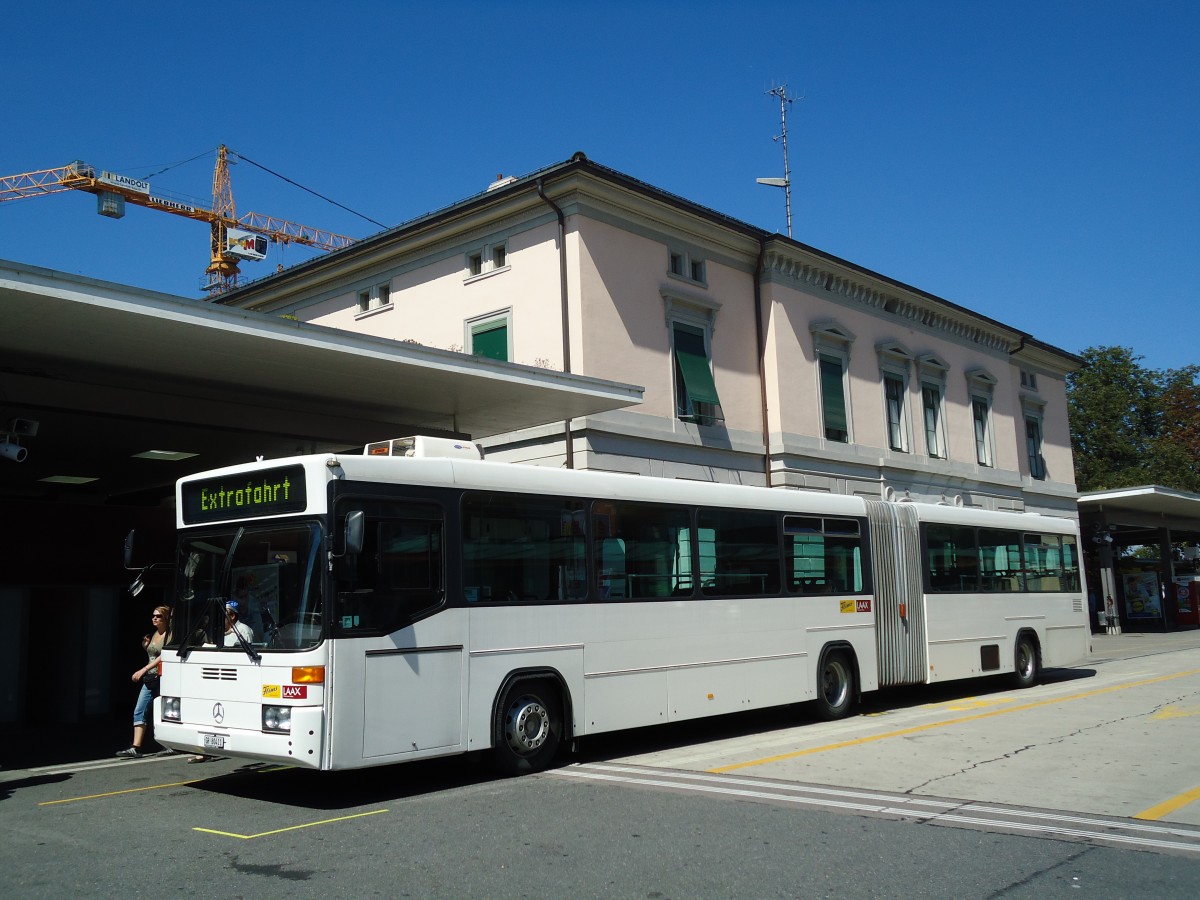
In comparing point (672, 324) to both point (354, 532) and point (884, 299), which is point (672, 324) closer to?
point (884, 299)

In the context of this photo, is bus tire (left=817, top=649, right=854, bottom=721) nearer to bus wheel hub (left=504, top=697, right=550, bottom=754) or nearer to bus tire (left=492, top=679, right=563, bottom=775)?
A: bus tire (left=492, top=679, right=563, bottom=775)

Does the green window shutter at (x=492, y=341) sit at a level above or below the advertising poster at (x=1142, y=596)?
above

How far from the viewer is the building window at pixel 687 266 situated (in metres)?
25.8

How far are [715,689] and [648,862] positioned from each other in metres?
6.17

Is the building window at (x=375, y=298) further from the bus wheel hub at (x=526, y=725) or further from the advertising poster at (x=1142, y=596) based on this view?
the advertising poster at (x=1142, y=596)

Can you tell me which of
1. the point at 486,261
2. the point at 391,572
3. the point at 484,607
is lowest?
the point at 484,607

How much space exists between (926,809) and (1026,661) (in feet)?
38.9

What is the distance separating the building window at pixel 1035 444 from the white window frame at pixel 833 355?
13.1m

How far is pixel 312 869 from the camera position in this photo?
688 centimetres

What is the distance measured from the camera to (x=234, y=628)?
9602mm

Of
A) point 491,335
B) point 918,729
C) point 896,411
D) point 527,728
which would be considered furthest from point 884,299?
point 527,728

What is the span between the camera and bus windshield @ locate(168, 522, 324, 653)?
928cm

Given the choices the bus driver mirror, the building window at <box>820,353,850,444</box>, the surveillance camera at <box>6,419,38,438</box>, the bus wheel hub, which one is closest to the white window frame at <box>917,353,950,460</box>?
the building window at <box>820,353,850,444</box>

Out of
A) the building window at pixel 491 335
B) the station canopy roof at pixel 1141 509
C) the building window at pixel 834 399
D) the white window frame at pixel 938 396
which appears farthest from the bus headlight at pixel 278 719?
the station canopy roof at pixel 1141 509
